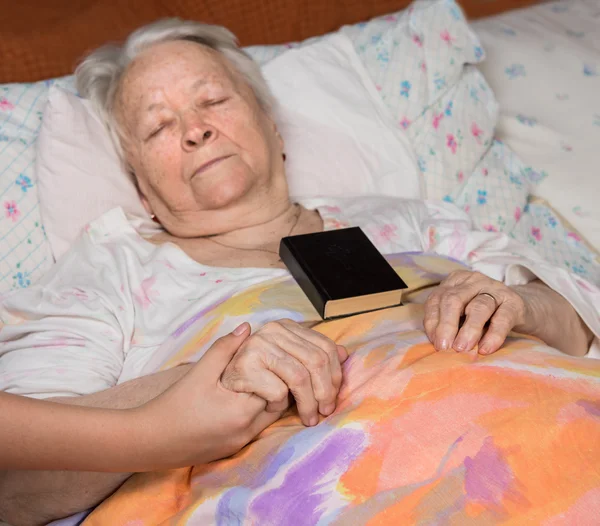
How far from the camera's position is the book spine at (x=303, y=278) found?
4.52ft

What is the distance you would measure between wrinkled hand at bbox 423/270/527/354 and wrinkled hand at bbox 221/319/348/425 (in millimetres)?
188

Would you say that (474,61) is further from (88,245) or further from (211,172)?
(88,245)

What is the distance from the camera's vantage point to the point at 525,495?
104 cm

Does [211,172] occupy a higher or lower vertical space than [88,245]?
higher

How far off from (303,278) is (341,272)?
0.07 meters

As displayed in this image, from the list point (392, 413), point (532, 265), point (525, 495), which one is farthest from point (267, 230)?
point (525, 495)

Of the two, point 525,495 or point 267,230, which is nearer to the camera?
point 525,495

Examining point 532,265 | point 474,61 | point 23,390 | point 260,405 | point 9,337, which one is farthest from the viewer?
point 474,61

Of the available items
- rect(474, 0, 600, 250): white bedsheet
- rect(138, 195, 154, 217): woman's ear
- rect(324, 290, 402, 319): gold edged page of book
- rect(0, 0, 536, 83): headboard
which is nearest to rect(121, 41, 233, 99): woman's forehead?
rect(138, 195, 154, 217): woman's ear

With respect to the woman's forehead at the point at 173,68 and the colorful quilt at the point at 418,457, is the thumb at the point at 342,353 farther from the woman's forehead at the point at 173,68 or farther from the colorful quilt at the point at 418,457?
the woman's forehead at the point at 173,68

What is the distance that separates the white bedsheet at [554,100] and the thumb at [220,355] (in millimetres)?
1256

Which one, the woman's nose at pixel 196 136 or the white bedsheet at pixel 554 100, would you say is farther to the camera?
the white bedsheet at pixel 554 100

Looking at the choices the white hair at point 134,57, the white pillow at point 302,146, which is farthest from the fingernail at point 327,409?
the white hair at point 134,57

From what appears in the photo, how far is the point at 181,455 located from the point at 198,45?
95 centimetres
